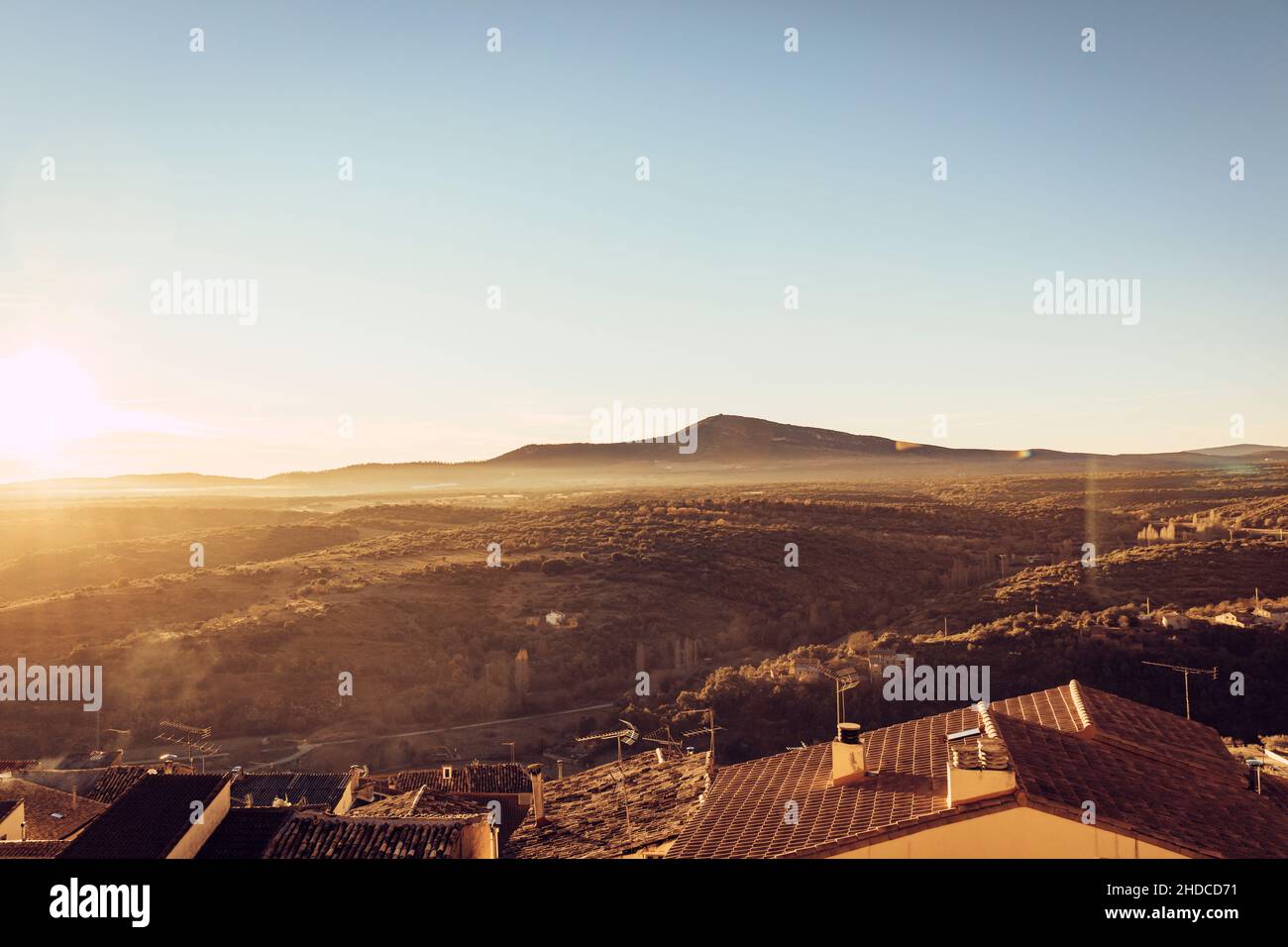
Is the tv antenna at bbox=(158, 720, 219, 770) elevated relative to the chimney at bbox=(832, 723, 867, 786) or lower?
lower

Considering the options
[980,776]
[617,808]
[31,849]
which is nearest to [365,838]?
[31,849]

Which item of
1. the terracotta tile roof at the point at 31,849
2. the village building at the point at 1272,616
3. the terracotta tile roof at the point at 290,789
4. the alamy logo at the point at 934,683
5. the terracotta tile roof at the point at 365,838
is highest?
the terracotta tile roof at the point at 31,849

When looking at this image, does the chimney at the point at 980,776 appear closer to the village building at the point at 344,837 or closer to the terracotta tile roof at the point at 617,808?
the terracotta tile roof at the point at 617,808

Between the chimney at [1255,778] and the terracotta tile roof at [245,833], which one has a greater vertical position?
the chimney at [1255,778]

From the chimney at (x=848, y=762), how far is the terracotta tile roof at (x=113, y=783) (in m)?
11.9

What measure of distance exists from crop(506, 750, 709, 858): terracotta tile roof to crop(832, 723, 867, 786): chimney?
9.87 ft

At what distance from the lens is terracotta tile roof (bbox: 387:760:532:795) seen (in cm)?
1617

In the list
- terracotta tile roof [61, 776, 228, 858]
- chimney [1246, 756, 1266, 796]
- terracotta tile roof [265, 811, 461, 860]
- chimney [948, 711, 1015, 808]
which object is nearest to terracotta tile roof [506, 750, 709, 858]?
terracotta tile roof [265, 811, 461, 860]

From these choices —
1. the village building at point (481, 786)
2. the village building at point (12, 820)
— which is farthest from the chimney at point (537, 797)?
the village building at point (12, 820)

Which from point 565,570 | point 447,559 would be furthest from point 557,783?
point 447,559

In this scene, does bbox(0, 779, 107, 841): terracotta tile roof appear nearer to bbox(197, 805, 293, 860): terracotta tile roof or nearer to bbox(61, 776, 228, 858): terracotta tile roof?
bbox(61, 776, 228, 858): terracotta tile roof

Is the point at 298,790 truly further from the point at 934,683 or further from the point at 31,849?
the point at 934,683

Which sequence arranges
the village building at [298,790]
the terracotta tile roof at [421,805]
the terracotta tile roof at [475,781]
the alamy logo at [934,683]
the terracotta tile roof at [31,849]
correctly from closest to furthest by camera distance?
1. the terracotta tile roof at [31,849]
2. the terracotta tile roof at [421,805]
3. the village building at [298,790]
4. the terracotta tile roof at [475,781]
5. the alamy logo at [934,683]
